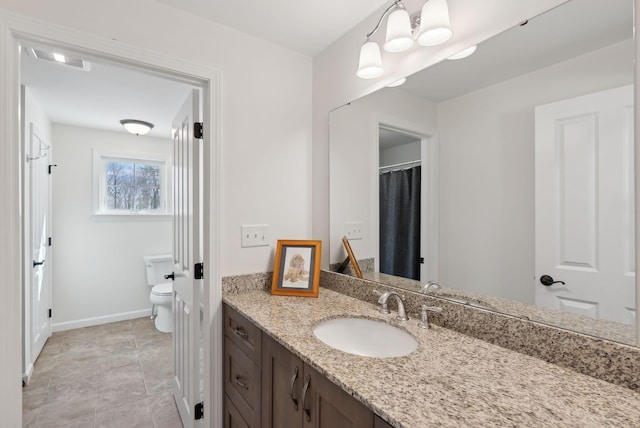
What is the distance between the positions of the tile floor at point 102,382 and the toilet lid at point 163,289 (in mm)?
437

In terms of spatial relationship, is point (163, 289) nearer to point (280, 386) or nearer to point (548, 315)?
point (280, 386)

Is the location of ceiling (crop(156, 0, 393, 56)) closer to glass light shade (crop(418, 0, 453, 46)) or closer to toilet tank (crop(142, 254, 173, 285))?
glass light shade (crop(418, 0, 453, 46))

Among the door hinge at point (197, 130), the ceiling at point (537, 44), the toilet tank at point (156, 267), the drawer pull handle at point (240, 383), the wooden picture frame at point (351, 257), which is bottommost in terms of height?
the drawer pull handle at point (240, 383)

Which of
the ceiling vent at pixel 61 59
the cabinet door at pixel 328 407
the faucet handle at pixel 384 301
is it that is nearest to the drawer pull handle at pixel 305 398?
the cabinet door at pixel 328 407

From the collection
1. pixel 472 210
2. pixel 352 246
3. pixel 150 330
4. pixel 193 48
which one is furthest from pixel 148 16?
pixel 150 330

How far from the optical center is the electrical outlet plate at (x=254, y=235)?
169cm

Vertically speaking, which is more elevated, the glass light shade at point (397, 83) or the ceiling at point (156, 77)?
the ceiling at point (156, 77)

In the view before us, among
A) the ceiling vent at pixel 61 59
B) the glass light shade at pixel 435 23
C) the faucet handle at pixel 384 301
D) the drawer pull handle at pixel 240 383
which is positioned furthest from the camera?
the ceiling vent at pixel 61 59

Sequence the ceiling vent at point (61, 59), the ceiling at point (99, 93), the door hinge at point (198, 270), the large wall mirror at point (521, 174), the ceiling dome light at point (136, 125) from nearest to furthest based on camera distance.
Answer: the large wall mirror at point (521, 174)
the door hinge at point (198, 270)
the ceiling vent at point (61, 59)
the ceiling at point (99, 93)
the ceiling dome light at point (136, 125)

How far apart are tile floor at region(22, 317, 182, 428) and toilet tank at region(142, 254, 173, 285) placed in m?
0.60

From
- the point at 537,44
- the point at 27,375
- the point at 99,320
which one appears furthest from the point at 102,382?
the point at 537,44

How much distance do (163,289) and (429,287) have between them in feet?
A: 10.0

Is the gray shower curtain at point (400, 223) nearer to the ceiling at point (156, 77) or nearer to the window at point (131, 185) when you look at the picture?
the ceiling at point (156, 77)

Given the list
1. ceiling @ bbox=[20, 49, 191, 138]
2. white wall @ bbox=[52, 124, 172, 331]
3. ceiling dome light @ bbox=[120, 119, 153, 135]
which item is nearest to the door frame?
ceiling @ bbox=[20, 49, 191, 138]
